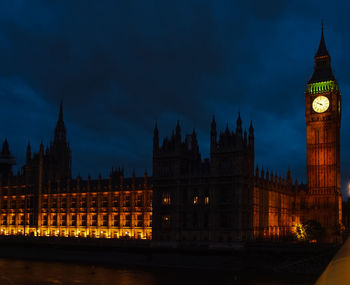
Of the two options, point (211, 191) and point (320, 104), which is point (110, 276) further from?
point (320, 104)

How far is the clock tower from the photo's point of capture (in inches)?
4596

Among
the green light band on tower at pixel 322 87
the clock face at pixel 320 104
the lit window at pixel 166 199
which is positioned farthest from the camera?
the green light band on tower at pixel 322 87

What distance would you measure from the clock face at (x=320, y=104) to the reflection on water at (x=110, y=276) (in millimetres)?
60297

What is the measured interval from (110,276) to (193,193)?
27.9 meters

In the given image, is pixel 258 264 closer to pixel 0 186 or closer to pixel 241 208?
pixel 241 208

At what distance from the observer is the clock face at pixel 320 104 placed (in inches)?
4719

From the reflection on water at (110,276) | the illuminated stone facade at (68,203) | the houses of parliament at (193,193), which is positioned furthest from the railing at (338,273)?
the illuminated stone facade at (68,203)

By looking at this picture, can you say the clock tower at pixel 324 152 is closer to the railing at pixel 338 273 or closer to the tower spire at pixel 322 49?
the tower spire at pixel 322 49

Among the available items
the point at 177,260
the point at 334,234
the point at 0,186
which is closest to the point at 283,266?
the point at 177,260

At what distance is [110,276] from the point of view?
76062 mm

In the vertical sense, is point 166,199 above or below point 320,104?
below

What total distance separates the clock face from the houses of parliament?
0.86 feet

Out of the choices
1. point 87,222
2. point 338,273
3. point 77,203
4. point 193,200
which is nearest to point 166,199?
point 193,200

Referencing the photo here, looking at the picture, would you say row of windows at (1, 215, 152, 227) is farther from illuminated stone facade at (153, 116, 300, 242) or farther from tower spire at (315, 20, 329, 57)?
tower spire at (315, 20, 329, 57)
